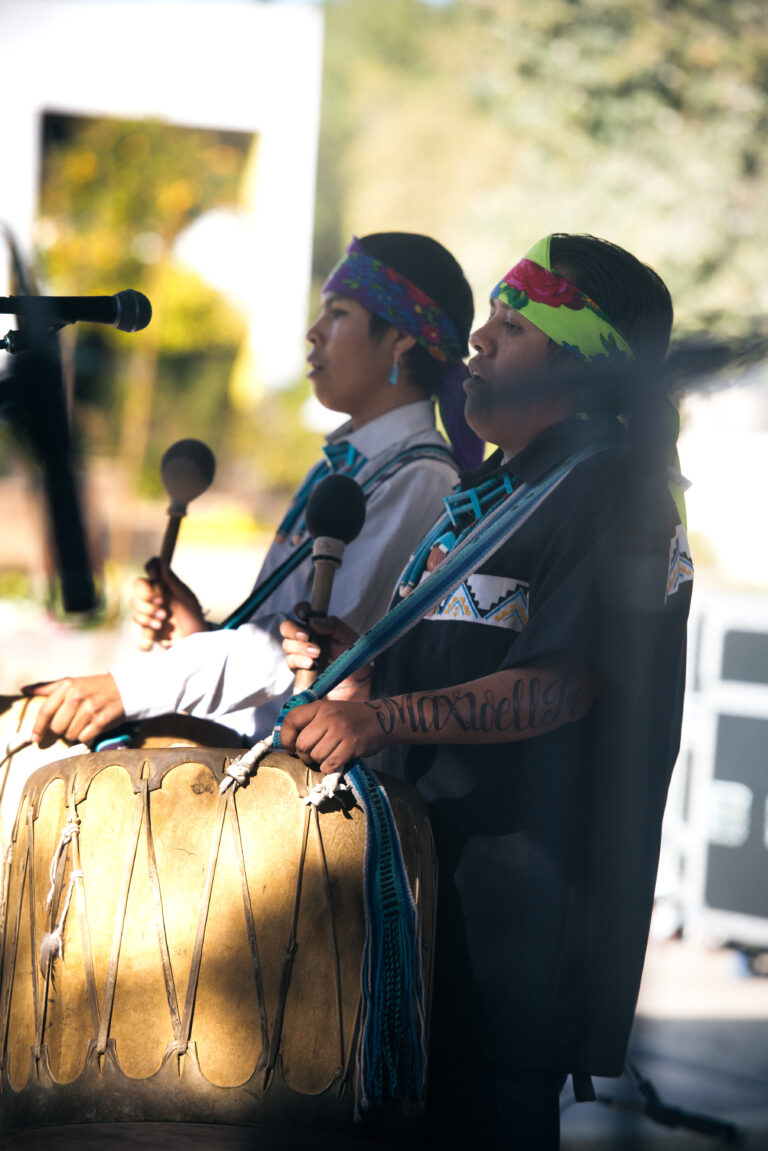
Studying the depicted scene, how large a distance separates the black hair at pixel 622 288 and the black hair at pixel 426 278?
0.58 meters

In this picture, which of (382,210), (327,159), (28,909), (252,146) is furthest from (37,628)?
(327,159)

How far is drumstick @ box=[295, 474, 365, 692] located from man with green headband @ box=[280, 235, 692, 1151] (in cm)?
6

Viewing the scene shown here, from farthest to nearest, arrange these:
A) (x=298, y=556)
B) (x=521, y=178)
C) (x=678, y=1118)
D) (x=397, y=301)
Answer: (x=521, y=178) < (x=678, y=1118) < (x=397, y=301) < (x=298, y=556)

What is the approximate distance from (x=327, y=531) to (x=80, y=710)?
1.59 ft

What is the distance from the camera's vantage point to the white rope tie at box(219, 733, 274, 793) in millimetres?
1660

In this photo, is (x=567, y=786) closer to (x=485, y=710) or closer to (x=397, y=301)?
(x=485, y=710)

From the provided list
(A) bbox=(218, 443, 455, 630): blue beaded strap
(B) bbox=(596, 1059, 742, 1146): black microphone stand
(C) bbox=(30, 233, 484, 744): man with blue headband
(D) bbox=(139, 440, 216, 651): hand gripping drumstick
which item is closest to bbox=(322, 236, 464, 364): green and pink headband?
(C) bbox=(30, 233, 484, 744): man with blue headband

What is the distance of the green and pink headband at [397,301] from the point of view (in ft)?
7.96

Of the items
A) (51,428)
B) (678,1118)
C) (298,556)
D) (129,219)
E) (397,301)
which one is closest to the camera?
(51,428)

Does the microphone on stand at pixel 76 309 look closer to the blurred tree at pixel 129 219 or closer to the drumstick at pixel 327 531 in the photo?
the drumstick at pixel 327 531

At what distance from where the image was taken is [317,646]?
75.1 inches

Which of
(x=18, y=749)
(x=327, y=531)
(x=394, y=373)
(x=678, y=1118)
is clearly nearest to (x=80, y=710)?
(x=18, y=749)

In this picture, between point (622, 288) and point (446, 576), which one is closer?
point (446, 576)

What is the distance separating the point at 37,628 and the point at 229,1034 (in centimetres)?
739
